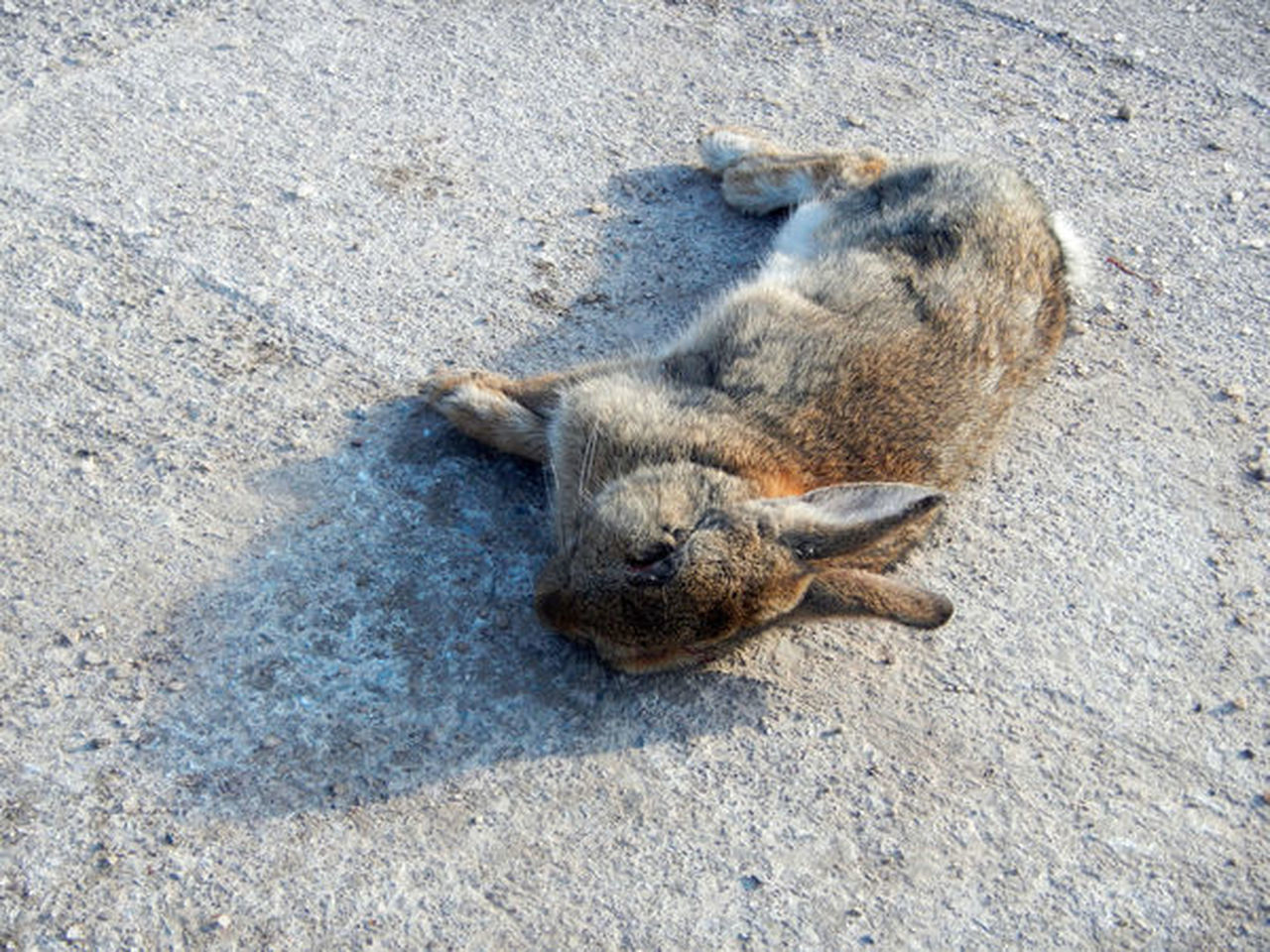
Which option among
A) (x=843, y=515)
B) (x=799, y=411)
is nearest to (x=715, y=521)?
(x=843, y=515)

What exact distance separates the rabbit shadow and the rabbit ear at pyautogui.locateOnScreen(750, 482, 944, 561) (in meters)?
0.54

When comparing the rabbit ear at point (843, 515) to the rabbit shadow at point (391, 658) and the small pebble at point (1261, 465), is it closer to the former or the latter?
the rabbit shadow at point (391, 658)

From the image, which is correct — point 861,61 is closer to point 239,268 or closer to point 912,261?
point 912,261

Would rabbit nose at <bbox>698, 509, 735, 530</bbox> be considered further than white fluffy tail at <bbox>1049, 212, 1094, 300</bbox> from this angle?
No

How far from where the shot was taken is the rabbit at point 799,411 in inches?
131

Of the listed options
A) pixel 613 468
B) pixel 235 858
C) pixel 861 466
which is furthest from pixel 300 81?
pixel 235 858

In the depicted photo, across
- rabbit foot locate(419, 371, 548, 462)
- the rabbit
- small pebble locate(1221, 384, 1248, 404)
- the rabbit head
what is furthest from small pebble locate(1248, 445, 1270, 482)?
rabbit foot locate(419, 371, 548, 462)

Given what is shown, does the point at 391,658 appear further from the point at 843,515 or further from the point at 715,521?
the point at 843,515

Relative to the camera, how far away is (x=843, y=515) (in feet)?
11.0

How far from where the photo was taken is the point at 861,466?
3891 mm

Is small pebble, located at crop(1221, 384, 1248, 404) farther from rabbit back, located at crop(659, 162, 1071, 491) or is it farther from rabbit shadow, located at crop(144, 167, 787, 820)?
rabbit shadow, located at crop(144, 167, 787, 820)

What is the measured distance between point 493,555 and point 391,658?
1.65ft

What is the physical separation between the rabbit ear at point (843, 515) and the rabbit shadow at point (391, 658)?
54 cm

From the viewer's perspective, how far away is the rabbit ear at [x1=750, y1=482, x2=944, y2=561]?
3211 millimetres
